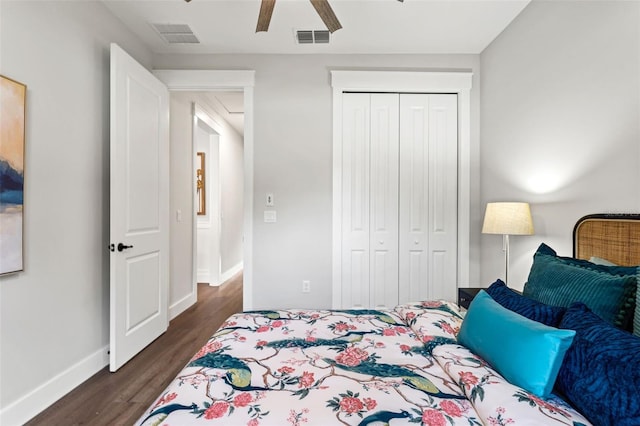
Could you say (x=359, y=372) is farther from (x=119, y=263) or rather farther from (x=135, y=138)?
(x=135, y=138)

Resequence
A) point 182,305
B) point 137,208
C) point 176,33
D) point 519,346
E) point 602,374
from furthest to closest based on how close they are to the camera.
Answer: point 182,305, point 176,33, point 137,208, point 519,346, point 602,374

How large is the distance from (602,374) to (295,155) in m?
2.71

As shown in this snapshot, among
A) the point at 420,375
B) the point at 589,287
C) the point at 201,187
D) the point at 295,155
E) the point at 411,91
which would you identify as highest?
the point at 411,91

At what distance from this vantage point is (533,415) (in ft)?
2.76

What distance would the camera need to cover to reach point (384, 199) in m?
3.21

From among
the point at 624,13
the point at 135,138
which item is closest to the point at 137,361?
the point at 135,138

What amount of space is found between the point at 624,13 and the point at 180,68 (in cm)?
333

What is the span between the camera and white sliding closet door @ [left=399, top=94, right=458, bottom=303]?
321 cm

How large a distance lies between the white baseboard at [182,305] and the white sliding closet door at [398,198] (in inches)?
75.2

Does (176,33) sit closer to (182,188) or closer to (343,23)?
(343,23)

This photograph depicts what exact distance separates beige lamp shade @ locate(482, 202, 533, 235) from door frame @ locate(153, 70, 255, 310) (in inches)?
82.9

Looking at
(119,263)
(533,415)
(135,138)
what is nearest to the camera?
(533,415)

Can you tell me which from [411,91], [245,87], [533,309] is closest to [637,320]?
[533,309]

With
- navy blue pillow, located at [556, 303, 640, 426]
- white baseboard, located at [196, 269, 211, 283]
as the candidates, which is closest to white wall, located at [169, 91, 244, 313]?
white baseboard, located at [196, 269, 211, 283]
